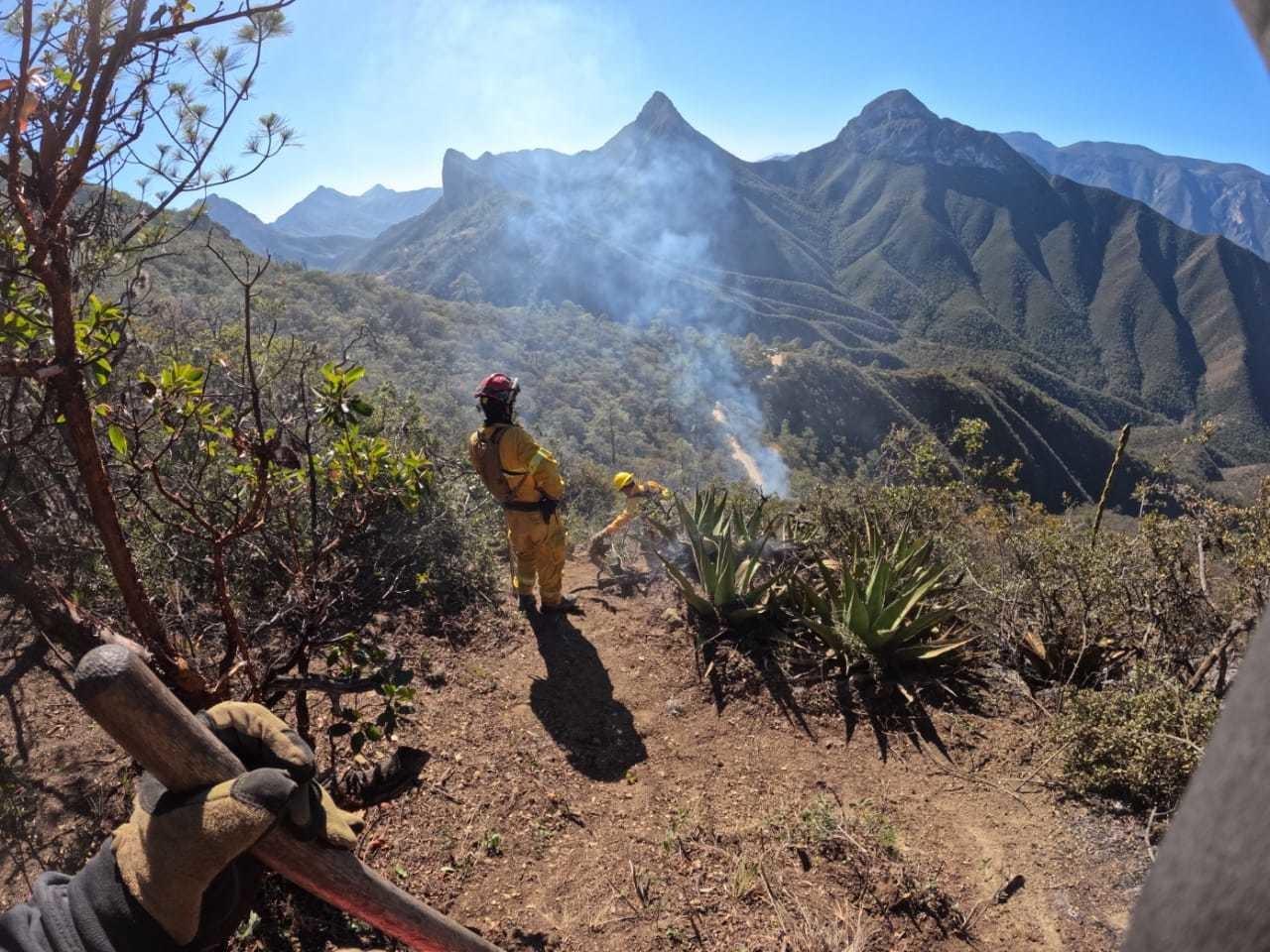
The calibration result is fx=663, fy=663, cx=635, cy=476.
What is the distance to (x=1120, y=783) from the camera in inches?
120

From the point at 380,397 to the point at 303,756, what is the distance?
6.46 m

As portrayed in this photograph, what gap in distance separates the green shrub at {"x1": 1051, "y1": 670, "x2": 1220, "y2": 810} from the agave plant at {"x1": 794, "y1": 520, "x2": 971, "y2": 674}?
2.77 feet

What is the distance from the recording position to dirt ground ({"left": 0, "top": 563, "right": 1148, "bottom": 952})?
8.14ft

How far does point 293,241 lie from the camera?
113562mm

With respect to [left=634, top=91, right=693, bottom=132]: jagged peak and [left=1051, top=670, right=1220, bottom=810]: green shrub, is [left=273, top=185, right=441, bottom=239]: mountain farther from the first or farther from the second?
[left=1051, top=670, right=1220, bottom=810]: green shrub

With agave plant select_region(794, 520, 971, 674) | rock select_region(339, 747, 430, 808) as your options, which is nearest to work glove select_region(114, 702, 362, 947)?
rock select_region(339, 747, 430, 808)

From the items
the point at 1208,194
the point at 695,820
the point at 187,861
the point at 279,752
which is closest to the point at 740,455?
the point at 695,820

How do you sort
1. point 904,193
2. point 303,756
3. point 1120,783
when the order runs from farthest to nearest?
1. point 904,193
2. point 1120,783
3. point 303,756

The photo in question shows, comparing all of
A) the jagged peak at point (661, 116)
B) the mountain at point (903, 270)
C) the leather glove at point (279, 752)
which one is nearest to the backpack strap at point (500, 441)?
the leather glove at point (279, 752)

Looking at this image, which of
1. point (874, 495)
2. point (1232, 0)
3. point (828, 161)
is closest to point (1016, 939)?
point (1232, 0)

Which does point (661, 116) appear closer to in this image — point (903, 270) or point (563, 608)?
point (903, 270)

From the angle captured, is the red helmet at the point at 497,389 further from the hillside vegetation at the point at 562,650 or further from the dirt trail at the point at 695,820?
the dirt trail at the point at 695,820

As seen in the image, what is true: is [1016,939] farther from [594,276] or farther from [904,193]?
[904,193]

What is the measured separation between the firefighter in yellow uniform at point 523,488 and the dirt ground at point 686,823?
3.14ft
